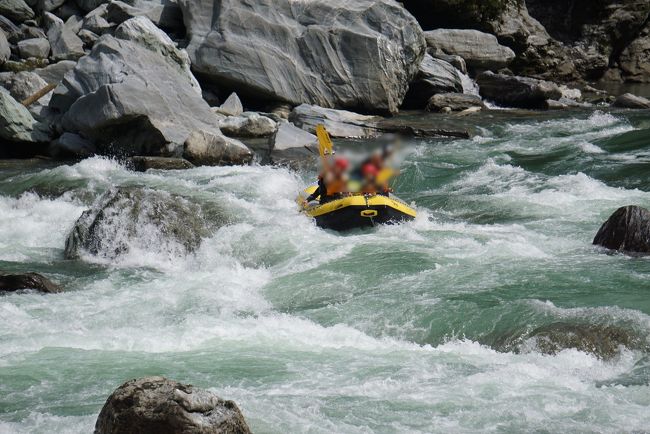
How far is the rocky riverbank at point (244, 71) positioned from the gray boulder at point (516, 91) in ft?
0.11

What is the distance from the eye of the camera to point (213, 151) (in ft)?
49.2

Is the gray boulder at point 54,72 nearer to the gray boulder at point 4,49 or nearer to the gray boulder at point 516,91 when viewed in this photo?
the gray boulder at point 4,49

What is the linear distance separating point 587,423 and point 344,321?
9.00 ft

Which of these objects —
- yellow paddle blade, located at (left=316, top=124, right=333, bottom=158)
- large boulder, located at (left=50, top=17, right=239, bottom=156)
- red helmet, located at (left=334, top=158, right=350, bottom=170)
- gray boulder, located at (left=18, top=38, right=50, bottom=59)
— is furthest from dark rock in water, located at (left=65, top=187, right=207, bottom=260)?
gray boulder, located at (left=18, top=38, right=50, bottom=59)

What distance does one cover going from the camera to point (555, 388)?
623 cm

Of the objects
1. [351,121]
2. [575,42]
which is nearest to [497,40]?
[575,42]

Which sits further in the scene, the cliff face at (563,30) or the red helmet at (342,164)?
the cliff face at (563,30)

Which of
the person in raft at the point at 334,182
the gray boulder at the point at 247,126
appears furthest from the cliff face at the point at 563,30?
the person in raft at the point at 334,182

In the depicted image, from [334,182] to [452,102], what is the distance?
10.3 meters

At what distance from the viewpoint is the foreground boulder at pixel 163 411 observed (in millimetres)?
4578

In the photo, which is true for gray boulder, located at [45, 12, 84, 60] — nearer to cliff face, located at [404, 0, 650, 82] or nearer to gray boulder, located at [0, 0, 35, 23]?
gray boulder, located at [0, 0, 35, 23]

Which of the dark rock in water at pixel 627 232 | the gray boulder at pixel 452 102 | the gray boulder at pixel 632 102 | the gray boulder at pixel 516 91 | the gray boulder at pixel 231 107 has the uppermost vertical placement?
the dark rock in water at pixel 627 232

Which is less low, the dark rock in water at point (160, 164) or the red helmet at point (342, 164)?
the red helmet at point (342, 164)

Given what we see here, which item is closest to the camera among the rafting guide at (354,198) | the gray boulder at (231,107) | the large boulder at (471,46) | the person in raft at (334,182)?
the rafting guide at (354,198)
